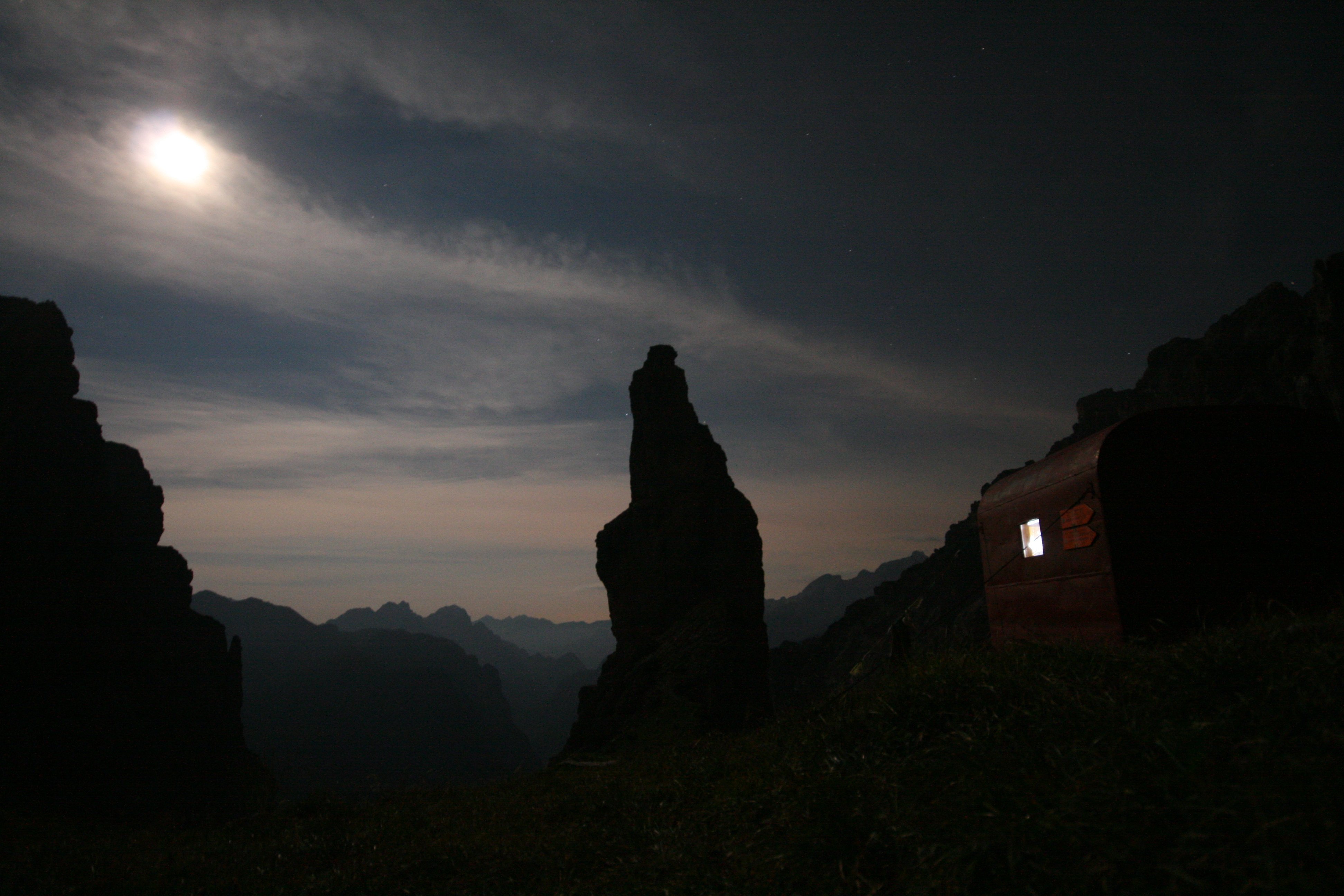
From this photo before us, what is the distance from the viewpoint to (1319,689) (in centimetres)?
396

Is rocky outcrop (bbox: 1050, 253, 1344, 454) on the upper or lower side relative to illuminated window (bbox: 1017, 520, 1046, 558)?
upper

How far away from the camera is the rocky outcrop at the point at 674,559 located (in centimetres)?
4466

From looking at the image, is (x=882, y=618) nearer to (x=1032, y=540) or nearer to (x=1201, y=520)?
(x=1032, y=540)

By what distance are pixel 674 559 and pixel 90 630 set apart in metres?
83.4

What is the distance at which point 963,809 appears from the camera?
4062 millimetres

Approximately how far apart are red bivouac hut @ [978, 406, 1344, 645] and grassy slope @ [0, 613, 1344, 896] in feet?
9.82

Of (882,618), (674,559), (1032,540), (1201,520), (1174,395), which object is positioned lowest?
(882,618)

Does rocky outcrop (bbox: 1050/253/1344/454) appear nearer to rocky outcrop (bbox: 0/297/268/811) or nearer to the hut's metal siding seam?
the hut's metal siding seam

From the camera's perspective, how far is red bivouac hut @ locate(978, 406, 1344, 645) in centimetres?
910

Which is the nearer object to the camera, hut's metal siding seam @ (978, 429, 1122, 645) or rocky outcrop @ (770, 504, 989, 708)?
hut's metal siding seam @ (978, 429, 1122, 645)

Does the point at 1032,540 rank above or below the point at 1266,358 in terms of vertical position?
below

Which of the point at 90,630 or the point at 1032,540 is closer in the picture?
the point at 1032,540

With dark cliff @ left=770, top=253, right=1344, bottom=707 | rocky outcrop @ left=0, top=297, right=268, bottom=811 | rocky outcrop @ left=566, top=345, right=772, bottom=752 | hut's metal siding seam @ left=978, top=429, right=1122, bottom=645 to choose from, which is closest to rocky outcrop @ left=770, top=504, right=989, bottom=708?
dark cliff @ left=770, top=253, right=1344, bottom=707

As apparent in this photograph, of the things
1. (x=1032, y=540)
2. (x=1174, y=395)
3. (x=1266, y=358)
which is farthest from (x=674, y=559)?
(x=1174, y=395)
